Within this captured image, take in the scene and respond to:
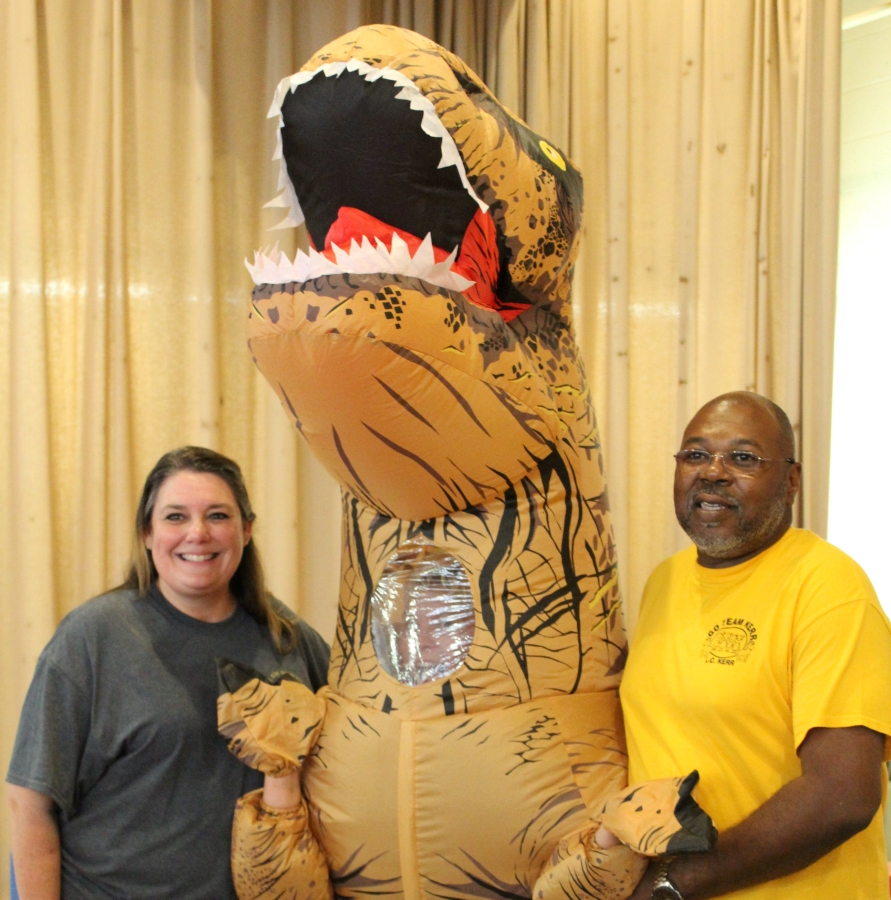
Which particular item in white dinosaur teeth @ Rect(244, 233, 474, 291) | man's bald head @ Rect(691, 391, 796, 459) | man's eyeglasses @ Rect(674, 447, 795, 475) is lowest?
man's eyeglasses @ Rect(674, 447, 795, 475)

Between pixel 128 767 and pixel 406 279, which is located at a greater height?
pixel 406 279

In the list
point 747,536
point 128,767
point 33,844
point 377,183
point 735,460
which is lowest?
point 33,844

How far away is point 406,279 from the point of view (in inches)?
49.1

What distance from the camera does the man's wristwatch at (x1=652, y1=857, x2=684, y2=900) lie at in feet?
4.13

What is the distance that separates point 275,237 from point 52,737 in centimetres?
165

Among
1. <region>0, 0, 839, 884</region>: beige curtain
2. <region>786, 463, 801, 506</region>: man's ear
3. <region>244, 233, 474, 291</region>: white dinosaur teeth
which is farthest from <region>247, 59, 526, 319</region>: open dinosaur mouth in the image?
<region>0, 0, 839, 884</region>: beige curtain

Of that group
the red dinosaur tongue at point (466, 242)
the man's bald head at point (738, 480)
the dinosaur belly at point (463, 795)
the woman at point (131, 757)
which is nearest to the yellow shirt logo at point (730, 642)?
the man's bald head at point (738, 480)

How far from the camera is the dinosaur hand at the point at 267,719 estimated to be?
142cm

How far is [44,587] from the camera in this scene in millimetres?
2477

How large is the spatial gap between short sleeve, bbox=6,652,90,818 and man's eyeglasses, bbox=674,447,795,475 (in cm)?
107

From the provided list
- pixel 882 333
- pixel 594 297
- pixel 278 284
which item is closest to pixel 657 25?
pixel 594 297

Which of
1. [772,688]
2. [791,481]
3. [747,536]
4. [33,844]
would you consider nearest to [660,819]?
Result: [772,688]

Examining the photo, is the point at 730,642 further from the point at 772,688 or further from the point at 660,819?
the point at 660,819

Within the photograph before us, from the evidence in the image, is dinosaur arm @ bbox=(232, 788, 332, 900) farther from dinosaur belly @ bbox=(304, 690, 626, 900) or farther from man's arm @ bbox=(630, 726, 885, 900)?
man's arm @ bbox=(630, 726, 885, 900)
